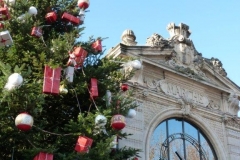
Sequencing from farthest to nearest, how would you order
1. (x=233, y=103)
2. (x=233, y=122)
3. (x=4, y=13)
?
1. (x=233, y=103)
2. (x=233, y=122)
3. (x=4, y=13)

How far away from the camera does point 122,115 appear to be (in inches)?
341

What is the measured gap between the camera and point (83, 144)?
7977mm

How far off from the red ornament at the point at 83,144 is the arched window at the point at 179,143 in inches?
213

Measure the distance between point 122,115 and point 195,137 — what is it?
647 cm

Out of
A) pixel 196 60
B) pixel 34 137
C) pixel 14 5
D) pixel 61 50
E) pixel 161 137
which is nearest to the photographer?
pixel 34 137

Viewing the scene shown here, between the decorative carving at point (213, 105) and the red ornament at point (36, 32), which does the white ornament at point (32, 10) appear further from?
the decorative carving at point (213, 105)

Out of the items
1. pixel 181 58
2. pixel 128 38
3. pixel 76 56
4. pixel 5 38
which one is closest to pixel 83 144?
pixel 76 56

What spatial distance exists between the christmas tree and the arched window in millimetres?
3992

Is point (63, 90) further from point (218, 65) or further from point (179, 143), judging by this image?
point (218, 65)

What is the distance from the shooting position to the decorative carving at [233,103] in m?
15.9

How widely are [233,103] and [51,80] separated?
29.8ft

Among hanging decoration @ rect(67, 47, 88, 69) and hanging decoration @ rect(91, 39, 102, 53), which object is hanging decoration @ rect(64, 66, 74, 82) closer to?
hanging decoration @ rect(67, 47, 88, 69)

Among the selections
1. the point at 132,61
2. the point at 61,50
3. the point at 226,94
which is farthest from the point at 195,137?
the point at 61,50

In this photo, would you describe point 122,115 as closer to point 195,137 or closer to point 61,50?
point 61,50
